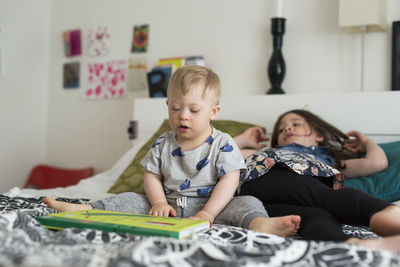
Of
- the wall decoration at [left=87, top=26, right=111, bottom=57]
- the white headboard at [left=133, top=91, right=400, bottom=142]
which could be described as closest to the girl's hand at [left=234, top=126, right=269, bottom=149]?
the white headboard at [left=133, top=91, right=400, bottom=142]

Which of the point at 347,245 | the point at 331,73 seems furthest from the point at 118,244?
the point at 331,73

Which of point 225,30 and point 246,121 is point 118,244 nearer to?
point 246,121

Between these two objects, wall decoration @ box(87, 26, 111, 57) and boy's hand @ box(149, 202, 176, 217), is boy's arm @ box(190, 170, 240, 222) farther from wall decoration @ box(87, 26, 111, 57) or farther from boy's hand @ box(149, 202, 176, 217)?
wall decoration @ box(87, 26, 111, 57)

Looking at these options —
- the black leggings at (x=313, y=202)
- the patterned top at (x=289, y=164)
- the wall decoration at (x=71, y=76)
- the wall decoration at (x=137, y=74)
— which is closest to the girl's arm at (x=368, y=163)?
the patterned top at (x=289, y=164)

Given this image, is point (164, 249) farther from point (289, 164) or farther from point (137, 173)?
point (137, 173)

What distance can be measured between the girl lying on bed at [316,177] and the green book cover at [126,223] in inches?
12.0

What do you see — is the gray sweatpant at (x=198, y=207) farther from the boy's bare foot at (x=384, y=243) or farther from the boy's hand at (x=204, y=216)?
the boy's bare foot at (x=384, y=243)

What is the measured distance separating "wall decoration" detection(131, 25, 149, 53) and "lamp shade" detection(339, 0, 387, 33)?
1230mm

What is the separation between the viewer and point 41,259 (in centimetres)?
65

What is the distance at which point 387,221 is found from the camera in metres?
0.96

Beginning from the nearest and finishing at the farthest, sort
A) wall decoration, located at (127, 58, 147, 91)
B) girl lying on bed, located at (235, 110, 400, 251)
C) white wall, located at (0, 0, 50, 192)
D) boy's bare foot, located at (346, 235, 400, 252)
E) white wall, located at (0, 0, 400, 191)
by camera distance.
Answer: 1. boy's bare foot, located at (346, 235, 400, 252)
2. girl lying on bed, located at (235, 110, 400, 251)
3. white wall, located at (0, 0, 400, 191)
4. wall decoration, located at (127, 58, 147, 91)
5. white wall, located at (0, 0, 50, 192)

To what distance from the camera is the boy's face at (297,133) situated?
175 centimetres

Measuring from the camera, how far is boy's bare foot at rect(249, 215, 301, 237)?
3.35 feet

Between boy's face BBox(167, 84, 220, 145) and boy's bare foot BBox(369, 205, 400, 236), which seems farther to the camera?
boy's face BBox(167, 84, 220, 145)
